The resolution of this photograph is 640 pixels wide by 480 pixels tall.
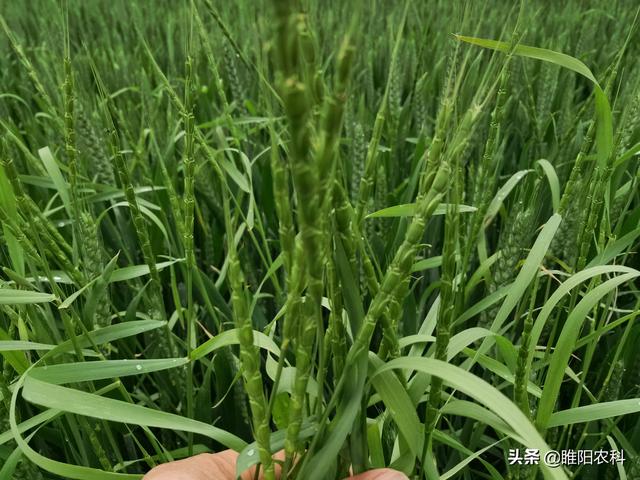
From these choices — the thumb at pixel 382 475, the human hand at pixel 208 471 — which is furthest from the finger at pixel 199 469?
the thumb at pixel 382 475

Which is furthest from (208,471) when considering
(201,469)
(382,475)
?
(382,475)

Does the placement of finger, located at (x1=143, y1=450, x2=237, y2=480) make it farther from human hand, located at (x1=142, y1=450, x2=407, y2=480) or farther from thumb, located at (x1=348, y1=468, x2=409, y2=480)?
thumb, located at (x1=348, y1=468, x2=409, y2=480)

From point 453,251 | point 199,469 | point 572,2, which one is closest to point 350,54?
point 453,251

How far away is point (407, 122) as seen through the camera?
125 centimetres

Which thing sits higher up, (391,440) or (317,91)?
(317,91)

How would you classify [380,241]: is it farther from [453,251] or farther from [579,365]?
[453,251]

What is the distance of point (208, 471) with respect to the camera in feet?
1.47

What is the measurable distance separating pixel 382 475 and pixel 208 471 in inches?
5.7

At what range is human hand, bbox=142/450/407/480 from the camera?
15.2 inches

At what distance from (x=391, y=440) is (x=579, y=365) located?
393 millimetres

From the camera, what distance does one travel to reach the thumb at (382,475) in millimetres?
381

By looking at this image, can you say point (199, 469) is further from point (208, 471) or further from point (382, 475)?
point (382, 475)

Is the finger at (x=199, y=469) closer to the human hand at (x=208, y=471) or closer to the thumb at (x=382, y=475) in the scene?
the human hand at (x=208, y=471)

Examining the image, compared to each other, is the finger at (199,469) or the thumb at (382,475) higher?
the thumb at (382,475)
